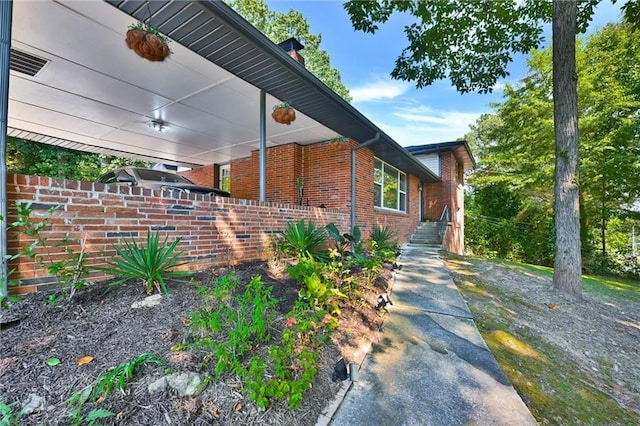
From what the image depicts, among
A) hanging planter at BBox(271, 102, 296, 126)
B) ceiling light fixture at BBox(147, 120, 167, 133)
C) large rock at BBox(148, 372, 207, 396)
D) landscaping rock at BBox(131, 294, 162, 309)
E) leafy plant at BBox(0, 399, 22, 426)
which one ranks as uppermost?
ceiling light fixture at BBox(147, 120, 167, 133)

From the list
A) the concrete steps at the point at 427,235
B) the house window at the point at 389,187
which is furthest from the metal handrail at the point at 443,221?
the house window at the point at 389,187

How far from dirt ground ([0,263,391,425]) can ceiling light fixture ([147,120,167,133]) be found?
183 inches

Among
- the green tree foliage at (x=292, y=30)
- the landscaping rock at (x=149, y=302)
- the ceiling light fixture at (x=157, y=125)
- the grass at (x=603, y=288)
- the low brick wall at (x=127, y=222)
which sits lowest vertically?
the grass at (x=603, y=288)

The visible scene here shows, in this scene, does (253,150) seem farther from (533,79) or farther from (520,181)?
(533,79)

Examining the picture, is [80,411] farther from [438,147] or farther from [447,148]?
[447,148]

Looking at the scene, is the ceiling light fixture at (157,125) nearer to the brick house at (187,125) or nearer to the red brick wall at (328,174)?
the brick house at (187,125)

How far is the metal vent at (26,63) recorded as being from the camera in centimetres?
341

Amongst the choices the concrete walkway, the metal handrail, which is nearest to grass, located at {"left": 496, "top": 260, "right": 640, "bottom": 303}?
the metal handrail

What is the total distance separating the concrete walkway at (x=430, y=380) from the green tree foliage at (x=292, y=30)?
17.2 m

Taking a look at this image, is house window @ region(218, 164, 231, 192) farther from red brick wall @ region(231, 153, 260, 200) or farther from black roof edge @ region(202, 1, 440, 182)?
black roof edge @ region(202, 1, 440, 182)

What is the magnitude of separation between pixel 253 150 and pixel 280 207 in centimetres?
421

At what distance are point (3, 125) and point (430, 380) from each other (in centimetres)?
389

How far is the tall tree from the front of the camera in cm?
471

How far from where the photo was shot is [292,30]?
20422 mm
